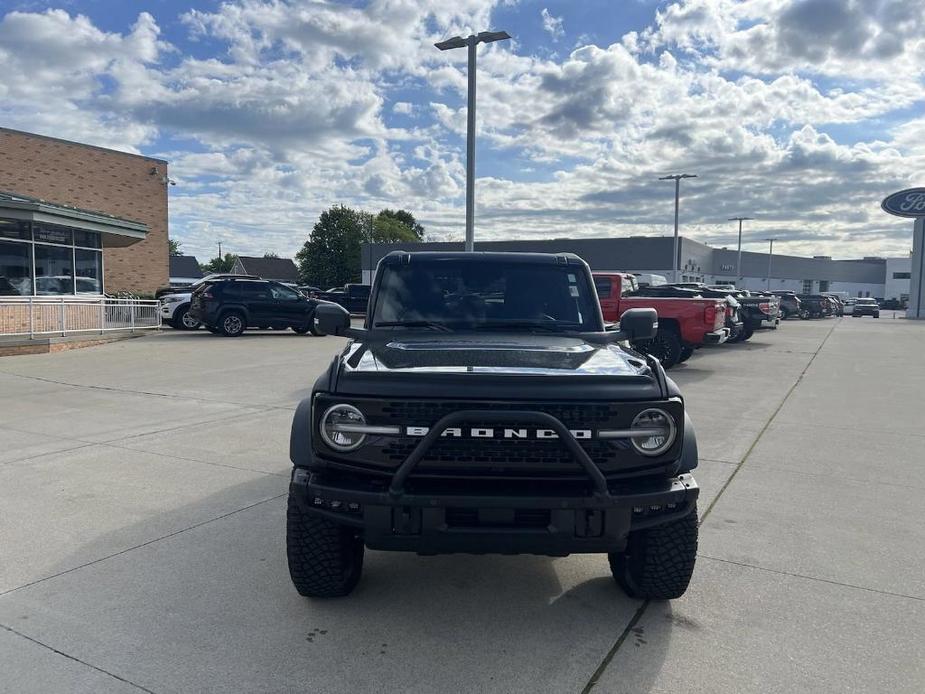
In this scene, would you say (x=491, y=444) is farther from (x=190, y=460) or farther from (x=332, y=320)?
(x=190, y=460)

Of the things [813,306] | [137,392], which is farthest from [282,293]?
[813,306]

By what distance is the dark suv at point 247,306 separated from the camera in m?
20.1

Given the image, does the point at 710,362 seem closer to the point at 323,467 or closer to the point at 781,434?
the point at 781,434

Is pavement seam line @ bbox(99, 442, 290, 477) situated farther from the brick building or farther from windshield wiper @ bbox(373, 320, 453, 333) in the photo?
the brick building

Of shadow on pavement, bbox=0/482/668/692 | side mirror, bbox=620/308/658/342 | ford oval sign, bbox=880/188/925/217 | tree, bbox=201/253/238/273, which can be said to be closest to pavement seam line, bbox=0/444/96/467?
shadow on pavement, bbox=0/482/668/692

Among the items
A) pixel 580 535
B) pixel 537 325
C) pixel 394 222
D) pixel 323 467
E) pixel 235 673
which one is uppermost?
pixel 394 222

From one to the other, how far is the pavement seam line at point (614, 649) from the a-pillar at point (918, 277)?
181 ft

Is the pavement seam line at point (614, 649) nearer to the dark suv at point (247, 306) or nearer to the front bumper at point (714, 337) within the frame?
the front bumper at point (714, 337)

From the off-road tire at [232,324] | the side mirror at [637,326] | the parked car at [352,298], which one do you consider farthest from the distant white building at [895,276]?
the side mirror at [637,326]

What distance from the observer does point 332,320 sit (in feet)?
15.4

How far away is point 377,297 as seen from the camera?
459cm

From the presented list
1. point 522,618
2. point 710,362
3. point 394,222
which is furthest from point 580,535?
point 394,222

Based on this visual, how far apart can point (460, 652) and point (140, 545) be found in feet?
7.60

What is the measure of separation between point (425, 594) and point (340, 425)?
1.19 meters
